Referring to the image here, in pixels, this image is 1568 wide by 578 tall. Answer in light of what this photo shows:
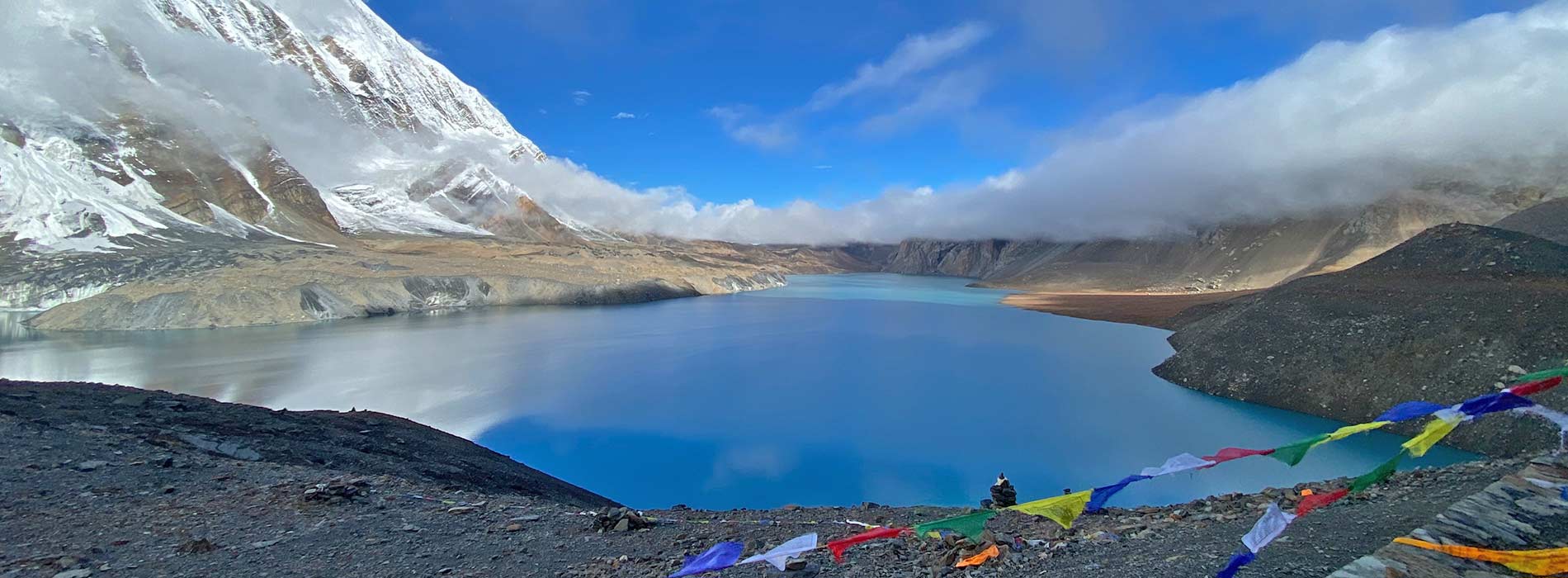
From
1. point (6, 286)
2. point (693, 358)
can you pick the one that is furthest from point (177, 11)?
point (693, 358)

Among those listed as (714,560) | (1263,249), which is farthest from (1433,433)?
(1263,249)

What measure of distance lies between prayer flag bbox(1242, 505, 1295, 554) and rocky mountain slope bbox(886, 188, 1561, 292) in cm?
7599

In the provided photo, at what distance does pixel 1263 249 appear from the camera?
75562mm

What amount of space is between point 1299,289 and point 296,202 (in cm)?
12147

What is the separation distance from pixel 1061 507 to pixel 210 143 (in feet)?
442

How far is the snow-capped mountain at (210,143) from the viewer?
68.3 m

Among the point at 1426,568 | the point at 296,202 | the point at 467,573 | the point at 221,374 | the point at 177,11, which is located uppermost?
the point at 177,11

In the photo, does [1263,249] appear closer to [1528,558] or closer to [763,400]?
[763,400]

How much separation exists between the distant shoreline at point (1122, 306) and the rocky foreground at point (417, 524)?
129 ft

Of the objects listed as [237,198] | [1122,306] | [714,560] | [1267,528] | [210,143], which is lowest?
[714,560]

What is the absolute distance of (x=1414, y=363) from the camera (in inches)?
633

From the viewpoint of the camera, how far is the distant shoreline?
149 ft

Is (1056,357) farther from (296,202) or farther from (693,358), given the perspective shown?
(296,202)

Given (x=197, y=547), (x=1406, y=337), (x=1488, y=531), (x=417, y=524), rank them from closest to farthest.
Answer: (x=1488, y=531), (x=197, y=547), (x=417, y=524), (x=1406, y=337)
